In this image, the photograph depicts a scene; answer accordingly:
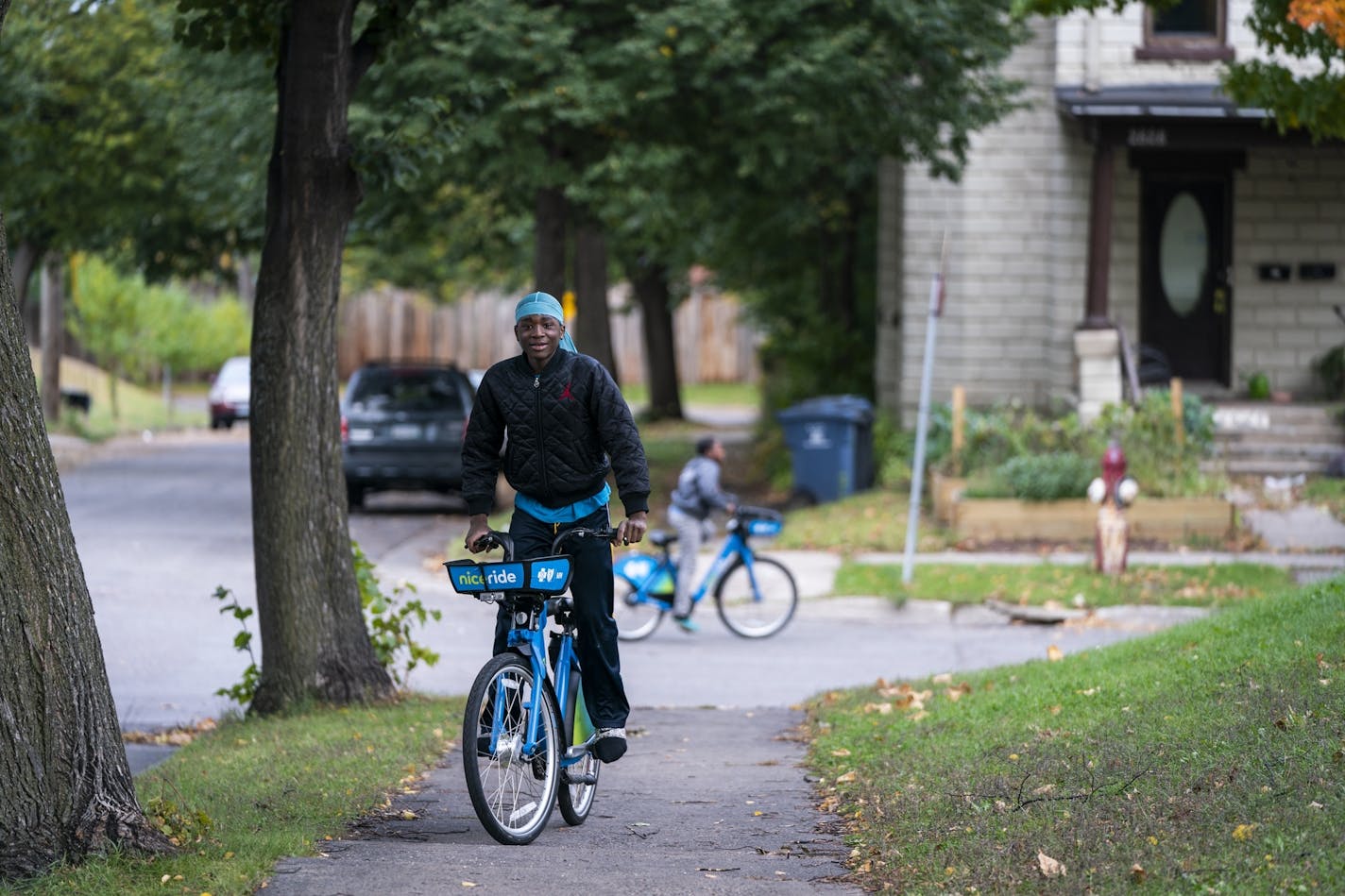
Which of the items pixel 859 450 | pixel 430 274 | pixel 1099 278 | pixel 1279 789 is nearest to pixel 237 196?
pixel 859 450

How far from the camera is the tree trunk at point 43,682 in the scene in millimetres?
5426

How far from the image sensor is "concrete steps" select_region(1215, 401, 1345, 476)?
20547 mm

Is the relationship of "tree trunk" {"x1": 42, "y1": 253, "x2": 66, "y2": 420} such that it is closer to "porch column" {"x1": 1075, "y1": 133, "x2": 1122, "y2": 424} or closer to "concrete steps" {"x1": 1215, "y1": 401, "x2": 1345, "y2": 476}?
"porch column" {"x1": 1075, "y1": 133, "x2": 1122, "y2": 424}

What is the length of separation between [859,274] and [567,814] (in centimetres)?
2393

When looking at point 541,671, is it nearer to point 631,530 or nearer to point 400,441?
point 631,530

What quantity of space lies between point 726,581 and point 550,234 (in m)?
7.42

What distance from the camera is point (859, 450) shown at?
2109cm

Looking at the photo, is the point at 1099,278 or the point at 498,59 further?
the point at 1099,278

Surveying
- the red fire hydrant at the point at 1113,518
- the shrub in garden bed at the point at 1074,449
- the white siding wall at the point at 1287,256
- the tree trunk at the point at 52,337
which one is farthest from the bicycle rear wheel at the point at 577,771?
the tree trunk at the point at 52,337

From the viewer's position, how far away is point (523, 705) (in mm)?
6328

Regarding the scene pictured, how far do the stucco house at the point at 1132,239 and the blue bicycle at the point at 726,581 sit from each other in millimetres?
8384

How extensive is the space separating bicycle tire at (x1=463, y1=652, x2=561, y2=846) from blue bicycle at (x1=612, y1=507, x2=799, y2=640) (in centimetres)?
635

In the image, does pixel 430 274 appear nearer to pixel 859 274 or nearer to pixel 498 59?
pixel 859 274

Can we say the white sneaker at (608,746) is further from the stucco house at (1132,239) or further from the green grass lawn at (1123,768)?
the stucco house at (1132,239)
